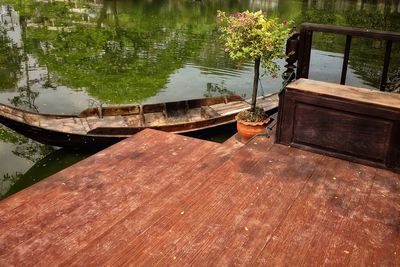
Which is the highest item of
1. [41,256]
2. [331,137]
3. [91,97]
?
[331,137]

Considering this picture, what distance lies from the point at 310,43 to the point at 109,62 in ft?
48.3

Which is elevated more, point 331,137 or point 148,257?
point 331,137

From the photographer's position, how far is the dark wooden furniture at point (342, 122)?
168 inches

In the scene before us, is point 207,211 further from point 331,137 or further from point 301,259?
point 331,137

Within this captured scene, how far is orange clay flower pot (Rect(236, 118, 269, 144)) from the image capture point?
21.1ft

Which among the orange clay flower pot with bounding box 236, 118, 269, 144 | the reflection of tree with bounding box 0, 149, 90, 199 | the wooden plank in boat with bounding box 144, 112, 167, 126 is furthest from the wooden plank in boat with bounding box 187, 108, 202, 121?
the orange clay flower pot with bounding box 236, 118, 269, 144

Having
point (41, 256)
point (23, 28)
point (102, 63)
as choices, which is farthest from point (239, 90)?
point (23, 28)

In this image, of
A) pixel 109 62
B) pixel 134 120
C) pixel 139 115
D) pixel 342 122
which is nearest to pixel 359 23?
pixel 109 62

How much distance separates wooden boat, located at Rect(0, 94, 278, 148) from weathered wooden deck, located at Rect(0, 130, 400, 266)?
4.38 meters

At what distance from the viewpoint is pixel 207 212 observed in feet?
11.4

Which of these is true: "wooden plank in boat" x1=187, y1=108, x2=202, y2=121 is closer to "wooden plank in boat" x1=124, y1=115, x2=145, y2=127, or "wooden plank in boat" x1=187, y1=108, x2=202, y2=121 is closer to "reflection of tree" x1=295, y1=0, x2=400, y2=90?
"wooden plank in boat" x1=124, y1=115, x2=145, y2=127

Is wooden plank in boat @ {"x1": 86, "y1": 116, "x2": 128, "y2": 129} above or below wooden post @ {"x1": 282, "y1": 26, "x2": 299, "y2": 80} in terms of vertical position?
below

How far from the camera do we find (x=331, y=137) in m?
4.61

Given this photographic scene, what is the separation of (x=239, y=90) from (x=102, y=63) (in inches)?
274
